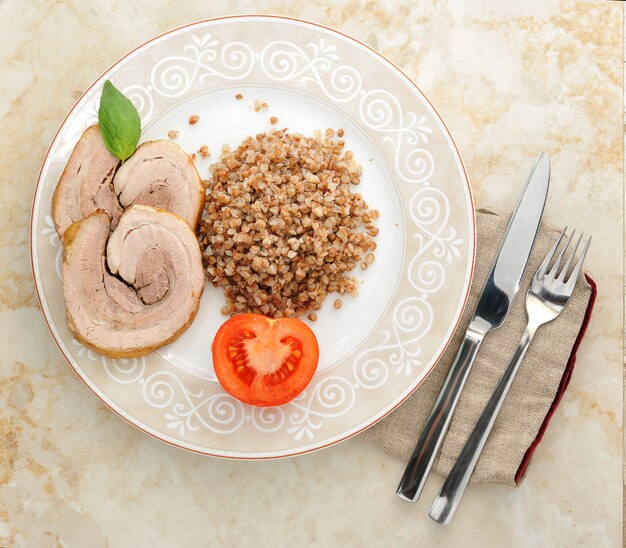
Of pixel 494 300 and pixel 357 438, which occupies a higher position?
pixel 494 300

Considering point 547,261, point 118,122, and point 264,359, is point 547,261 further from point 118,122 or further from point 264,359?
point 118,122

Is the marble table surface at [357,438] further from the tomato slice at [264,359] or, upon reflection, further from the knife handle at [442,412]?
the tomato slice at [264,359]

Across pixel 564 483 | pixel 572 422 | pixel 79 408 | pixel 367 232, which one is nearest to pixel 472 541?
pixel 564 483

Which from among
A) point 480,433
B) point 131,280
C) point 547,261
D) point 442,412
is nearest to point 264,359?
point 131,280

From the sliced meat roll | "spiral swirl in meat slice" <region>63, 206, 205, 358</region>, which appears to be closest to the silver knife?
"spiral swirl in meat slice" <region>63, 206, 205, 358</region>

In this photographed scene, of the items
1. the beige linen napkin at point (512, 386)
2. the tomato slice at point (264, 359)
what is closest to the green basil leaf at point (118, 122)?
the tomato slice at point (264, 359)

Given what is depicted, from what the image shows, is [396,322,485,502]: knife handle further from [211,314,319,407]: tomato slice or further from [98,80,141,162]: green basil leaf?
[98,80,141,162]: green basil leaf

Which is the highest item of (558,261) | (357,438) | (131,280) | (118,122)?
(558,261)
